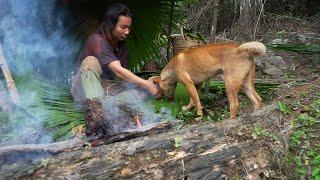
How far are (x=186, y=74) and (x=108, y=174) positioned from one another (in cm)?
297

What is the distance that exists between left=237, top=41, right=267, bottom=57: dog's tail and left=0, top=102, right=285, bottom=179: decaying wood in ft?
5.97

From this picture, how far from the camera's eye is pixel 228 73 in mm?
5191

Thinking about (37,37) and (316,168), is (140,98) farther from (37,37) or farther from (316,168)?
(316,168)

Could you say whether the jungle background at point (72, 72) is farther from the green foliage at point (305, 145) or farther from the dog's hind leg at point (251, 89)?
the dog's hind leg at point (251, 89)

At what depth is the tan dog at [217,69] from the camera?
5.09m

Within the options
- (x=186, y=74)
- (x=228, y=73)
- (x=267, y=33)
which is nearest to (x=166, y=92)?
(x=186, y=74)

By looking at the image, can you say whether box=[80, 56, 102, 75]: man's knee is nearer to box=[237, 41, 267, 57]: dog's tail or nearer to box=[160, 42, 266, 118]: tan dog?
box=[160, 42, 266, 118]: tan dog

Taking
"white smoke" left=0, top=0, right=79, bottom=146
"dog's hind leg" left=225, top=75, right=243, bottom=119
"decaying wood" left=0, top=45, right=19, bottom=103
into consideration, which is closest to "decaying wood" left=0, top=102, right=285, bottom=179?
"white smoke" left=0, top=0, right=79, bottom=146

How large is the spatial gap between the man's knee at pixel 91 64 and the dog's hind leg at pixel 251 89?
173 cm

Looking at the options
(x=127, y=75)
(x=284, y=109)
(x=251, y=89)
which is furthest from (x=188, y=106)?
(x=284, y=109)

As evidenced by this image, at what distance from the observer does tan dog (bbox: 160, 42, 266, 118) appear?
5.09 m

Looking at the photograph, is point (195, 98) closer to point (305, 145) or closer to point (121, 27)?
point (121, 27)

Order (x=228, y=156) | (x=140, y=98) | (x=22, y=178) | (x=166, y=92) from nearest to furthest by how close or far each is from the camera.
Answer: (x=22, y=178), (x=228, y=156), (x=140, y=98), (x=166, y=92)

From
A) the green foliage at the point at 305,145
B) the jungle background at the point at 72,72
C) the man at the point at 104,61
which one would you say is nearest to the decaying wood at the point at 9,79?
the jungle background at the point at 72,72
